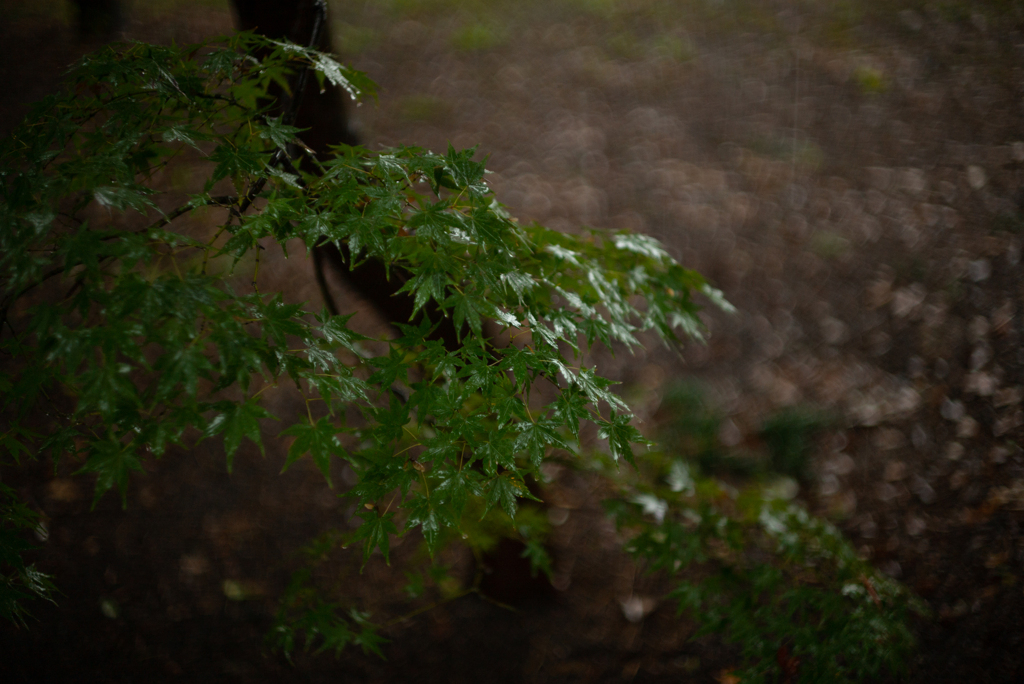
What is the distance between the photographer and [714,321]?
396cm

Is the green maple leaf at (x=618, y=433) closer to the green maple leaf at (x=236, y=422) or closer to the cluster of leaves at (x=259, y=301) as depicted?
the cluster of leaves at (x=259, y=301)

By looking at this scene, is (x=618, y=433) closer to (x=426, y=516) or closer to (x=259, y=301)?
(x=426, y=516)

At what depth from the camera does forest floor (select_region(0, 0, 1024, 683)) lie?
272 cm

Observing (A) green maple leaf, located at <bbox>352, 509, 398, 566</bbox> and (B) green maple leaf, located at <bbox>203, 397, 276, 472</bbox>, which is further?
(A) green maple leaf, located at <bbox>352, 509, 398, 566</bbox>

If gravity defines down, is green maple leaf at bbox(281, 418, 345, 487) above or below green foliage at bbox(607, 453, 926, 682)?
above

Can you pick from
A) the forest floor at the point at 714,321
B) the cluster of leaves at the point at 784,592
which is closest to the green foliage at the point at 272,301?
the forest floor at the point at 714,321

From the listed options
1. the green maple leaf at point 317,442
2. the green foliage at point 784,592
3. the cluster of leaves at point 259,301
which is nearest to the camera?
the cluster of leaves at point 259,301

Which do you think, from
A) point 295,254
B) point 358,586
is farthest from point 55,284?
point 358,586

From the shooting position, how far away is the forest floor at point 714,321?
272 centimetres

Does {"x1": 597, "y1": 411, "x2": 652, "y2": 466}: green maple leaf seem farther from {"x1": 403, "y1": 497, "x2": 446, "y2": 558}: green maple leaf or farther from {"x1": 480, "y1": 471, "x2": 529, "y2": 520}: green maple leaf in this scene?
{"x1": 403, "y1": 497, "x2": 446, "y2": 558}: green maple leaf

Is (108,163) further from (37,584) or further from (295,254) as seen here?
(295,254)

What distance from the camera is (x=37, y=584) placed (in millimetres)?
1359

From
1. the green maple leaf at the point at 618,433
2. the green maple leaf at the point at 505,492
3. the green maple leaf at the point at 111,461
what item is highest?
the green maple leaf at the point at 111,461

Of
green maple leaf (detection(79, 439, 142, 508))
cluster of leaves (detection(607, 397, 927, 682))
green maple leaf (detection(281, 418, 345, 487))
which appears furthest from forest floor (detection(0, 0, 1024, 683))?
green maple leaf (detection(79, 439, 142, 508))
